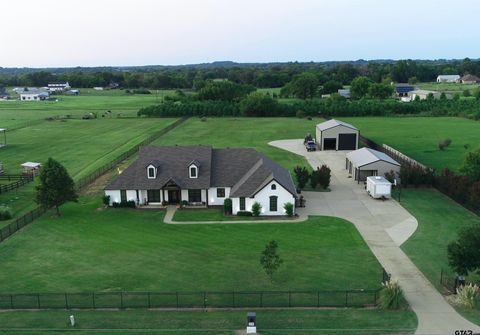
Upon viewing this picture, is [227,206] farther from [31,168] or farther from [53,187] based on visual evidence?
[31,168]

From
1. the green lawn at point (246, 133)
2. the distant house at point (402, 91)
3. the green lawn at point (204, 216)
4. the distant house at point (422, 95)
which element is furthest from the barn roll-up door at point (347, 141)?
the distant house at point (402, 91)

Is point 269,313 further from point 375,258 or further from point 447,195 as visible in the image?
point 447,195

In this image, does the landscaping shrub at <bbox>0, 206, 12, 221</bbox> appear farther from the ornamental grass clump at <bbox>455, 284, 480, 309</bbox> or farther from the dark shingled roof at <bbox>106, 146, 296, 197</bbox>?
the ornamental grass clump at <bbox>455, 284, 480, 309</bbox>

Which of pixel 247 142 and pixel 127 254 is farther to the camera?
pixel 247 142

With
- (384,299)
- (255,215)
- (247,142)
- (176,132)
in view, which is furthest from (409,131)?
(384,299)

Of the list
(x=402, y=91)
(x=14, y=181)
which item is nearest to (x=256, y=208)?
(x=14, y=181)

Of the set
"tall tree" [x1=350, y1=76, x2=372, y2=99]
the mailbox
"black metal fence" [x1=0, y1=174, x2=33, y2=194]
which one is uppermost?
"tall tree" [x1=350, y1=76, x2=372, y2=99]

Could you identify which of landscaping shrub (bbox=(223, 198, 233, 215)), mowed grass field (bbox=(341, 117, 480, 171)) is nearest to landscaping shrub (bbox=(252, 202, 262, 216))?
landscaping shrub (bbox=(223, 198, 233, 215))
